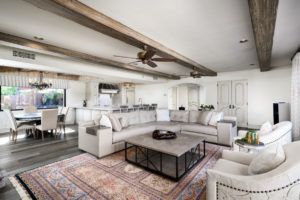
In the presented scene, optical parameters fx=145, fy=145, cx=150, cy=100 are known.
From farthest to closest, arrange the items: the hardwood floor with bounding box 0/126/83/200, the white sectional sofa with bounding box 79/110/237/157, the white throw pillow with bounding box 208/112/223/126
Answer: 1. the white throw pillow with bounding box 208/112/223/126
2. the white sectional sofa with bounding box 79/110/237/157
3. the hardwood floor with bounding box 0/126/83/200

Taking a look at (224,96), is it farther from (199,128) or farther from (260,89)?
(199,128)

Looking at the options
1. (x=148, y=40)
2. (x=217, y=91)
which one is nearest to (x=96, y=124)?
(x=148, y=40)

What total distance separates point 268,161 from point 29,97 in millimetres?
8470

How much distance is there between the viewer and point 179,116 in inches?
206

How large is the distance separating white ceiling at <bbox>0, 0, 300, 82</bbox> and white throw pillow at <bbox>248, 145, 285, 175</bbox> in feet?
5.98

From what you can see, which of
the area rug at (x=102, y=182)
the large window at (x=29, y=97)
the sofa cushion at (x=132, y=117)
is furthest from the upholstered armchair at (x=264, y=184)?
the large window at (x=29, y=97)

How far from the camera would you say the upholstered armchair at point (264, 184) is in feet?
3.83

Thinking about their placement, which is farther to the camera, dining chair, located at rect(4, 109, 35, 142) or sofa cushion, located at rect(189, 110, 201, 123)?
sofa cushion, located at rect(189, 110, 201, 123)

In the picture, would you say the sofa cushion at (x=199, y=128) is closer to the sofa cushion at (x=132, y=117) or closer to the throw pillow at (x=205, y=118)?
the throw pillow at (x=205, y=118)

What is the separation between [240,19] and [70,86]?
25.1ft

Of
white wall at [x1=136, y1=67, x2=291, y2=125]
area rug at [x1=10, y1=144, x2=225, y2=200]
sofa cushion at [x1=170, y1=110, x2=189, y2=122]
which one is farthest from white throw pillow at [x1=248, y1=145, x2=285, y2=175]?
white wall at [x1=136, y1=67, x2=291, y2=125]

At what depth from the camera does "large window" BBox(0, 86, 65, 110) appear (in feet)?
19.7

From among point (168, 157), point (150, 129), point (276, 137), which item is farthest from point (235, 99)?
point (168, 157)

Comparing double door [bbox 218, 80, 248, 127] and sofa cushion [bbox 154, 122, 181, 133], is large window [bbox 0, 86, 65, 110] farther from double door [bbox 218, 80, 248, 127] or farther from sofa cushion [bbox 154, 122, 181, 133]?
double door [bbox 218, 80, 248, 127]
